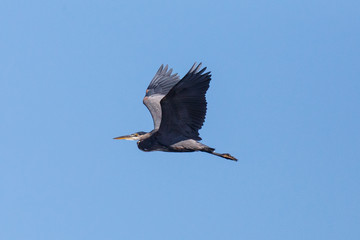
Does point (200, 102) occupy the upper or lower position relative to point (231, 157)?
upper

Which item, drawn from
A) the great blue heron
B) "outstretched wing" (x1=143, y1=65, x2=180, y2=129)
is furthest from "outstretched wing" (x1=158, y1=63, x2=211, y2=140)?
"outstretched wing" (x1=143, y1=65, x2=180, y2=129)

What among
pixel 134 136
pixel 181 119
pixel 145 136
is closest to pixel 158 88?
pixel 134 136

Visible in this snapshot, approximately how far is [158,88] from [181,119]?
11.8 feet

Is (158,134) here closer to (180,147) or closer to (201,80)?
(180,147)

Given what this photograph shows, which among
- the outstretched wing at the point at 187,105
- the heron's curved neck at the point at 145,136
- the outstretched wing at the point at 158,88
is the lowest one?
the heron's curved neck at the point at 145,136

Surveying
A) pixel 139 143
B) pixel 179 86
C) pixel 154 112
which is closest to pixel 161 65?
pixel 154 112

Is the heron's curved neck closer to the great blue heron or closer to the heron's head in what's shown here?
the great blue heron

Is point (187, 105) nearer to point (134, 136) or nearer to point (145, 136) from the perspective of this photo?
point (145, 136)

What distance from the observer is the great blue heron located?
14656mm

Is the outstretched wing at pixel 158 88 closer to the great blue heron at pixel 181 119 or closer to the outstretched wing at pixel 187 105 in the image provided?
the great blue heron at pixel 181 119

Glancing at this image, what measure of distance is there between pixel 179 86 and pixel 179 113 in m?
1.09

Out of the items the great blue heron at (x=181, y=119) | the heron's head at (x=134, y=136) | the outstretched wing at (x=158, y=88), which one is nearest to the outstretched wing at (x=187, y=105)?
the great blue heron at (x=181, y=119)

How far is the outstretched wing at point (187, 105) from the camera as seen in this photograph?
47.9 feet

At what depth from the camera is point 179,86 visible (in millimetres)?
14484
